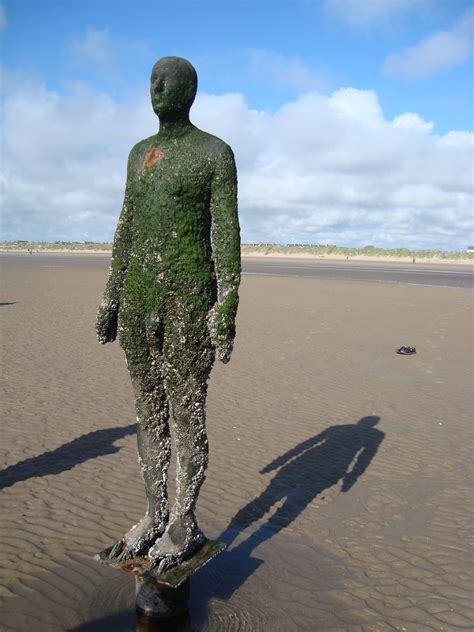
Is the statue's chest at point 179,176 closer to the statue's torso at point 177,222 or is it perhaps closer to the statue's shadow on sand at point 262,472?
the statue's torso at point 177,222

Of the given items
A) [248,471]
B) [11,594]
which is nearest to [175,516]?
[11,594]

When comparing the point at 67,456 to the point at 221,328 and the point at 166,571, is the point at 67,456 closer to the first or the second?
the point at 166,571

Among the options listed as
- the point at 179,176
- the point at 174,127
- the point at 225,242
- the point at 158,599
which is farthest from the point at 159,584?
the point at 174,127

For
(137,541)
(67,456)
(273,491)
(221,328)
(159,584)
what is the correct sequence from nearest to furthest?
(221,328) < (159,584) < (137,541) < (273,491) < (67,456)

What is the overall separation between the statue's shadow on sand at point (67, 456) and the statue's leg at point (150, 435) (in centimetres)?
282

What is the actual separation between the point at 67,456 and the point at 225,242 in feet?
14.7

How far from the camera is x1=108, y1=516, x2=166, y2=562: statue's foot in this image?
13.2 ft

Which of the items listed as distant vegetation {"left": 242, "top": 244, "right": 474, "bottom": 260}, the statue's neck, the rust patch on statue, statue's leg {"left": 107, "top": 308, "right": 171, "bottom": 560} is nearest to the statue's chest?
the rust patch on statue

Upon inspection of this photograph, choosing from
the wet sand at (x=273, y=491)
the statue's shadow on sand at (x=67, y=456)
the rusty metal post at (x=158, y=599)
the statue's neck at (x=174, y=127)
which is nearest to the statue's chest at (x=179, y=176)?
the statue's neck at (x=174, y=127)

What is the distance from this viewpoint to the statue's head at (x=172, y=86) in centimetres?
392

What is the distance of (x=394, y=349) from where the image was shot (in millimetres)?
15359

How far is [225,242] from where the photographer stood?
391 centimetres

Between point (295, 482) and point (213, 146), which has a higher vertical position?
point (213, 146)

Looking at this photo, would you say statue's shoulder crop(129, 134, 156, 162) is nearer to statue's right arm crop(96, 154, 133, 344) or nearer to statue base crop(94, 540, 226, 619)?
statue's right arm crop(96, 154, 133, 344)
